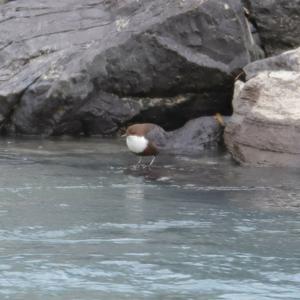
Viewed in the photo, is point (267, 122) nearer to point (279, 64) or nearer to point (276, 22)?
point (279, 64)

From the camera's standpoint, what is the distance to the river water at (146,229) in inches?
171

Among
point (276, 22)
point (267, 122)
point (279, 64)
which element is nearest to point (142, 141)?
point (267, 122)

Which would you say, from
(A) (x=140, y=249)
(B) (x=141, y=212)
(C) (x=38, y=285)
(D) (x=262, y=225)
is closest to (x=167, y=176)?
Answer: (B) (x=141, y=212)

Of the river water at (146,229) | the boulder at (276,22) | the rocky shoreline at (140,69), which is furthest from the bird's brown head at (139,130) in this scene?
the boulder at (276,22)

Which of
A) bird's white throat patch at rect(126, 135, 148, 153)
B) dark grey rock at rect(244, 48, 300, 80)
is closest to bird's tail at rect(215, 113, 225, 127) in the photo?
dark grey rock at rect(244, 48, 300, 80)

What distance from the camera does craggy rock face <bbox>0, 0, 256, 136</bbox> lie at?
1041 cm

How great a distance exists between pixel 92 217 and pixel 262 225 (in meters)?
1.22

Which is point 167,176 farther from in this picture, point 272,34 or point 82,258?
point 272,34

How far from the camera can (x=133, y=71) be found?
10586mm

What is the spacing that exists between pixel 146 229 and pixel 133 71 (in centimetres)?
517

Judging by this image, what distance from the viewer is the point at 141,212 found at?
245 inches

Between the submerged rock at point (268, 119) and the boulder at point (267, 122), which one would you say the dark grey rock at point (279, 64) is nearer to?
the submerged rock at point (268, 119)

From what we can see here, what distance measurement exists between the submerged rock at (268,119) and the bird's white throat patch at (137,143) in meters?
0.95

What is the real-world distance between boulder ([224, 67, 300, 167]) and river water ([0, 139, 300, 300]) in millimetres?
251
